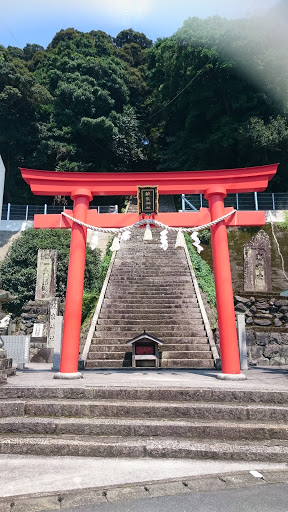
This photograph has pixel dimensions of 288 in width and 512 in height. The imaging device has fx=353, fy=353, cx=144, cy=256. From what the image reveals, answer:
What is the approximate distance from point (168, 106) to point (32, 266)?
19.0m

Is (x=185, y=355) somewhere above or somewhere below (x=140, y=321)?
below

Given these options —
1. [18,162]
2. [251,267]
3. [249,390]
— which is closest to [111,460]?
[249,390]

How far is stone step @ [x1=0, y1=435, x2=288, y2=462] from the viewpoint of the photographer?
349cm

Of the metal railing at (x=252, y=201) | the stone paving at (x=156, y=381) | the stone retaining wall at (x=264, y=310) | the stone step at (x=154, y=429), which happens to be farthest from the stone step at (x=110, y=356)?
the metal railing at (x=252, y=201)

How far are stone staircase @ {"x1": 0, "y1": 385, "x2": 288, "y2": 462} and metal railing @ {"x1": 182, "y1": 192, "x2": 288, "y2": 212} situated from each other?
1634 cm

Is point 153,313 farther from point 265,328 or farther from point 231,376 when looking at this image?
point 231,376

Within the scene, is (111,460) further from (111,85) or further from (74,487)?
(111,85)

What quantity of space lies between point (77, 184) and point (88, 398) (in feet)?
15.0

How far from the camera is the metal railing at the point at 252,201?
20156 millimetres

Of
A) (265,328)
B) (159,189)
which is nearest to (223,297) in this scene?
(159,189)

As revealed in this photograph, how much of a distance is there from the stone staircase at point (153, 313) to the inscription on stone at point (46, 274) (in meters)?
Result: 2.58

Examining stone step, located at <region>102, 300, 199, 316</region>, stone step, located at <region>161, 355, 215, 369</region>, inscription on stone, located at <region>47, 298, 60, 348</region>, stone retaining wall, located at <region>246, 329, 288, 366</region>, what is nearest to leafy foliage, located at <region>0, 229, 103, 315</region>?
inscription on stone, located at <region>47, 298, 60, 348</region>

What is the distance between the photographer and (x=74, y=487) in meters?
2.84

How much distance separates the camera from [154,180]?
763 centimetres
